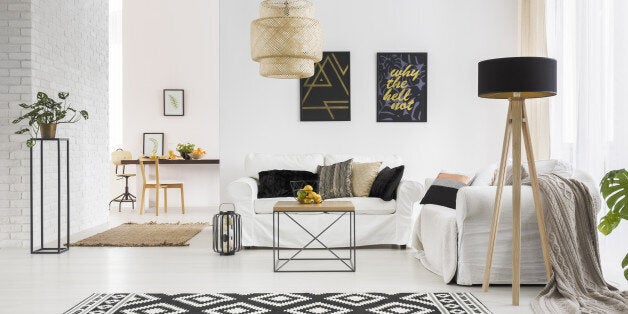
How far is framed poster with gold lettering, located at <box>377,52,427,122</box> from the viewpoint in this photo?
6.58 meters

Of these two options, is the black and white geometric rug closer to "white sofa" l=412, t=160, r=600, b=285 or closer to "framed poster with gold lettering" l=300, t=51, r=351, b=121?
"white sofa" l=412, t=160, r=600, b=285

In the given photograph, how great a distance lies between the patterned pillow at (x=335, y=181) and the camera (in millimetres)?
5871

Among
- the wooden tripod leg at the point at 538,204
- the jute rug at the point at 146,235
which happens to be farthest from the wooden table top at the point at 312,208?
the jute rug at the point at 146,235

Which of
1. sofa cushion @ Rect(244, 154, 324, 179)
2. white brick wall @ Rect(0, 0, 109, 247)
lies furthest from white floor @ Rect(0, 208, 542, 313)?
sofa cushion @ Rect(244, 154, 324, 179)

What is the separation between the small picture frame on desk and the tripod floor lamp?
7.38 metres

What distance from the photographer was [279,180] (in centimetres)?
595

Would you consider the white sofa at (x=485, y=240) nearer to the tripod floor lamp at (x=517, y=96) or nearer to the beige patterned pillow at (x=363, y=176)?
the tripod floor lamp at (x=517, y=96)

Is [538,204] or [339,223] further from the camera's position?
[339,223]

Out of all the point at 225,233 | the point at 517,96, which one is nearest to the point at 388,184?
the point at 225,233

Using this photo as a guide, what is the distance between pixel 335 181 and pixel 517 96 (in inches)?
97.4

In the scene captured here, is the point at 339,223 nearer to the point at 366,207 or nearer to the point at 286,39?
the point at 366,207

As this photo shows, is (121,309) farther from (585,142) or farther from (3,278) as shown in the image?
(585,142)

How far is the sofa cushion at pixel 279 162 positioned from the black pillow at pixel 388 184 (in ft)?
2.44

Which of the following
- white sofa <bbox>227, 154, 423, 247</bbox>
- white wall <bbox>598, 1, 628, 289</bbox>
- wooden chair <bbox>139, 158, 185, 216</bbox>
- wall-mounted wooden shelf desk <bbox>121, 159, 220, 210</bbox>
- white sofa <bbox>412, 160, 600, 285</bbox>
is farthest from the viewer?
wall-mounted wooden shelf desk <bbox>121, 159, 220, 210</bbox>
